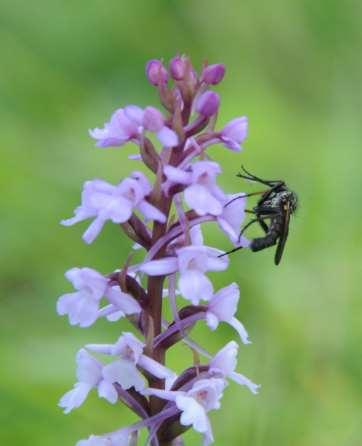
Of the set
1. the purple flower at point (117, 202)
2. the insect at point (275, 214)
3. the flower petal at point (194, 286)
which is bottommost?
the flower petal at point (194, 286)

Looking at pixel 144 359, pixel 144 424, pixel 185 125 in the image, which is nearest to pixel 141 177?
pixel 185 125

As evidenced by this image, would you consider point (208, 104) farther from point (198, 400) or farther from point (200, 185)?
point (198, 400)

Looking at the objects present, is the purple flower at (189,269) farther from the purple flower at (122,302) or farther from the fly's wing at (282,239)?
the fly's wing at (282,239)

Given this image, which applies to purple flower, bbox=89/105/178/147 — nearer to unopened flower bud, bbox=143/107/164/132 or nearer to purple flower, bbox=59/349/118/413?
unopened flower bud, bbox=143/107/164/132

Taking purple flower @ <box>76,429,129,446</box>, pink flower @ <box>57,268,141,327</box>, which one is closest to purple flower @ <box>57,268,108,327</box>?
pink flower @ <box>57,268,141,327</box>

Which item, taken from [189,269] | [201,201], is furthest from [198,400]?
[201,201]

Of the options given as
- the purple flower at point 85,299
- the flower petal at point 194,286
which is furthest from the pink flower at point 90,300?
the flower petal at point 194,286
